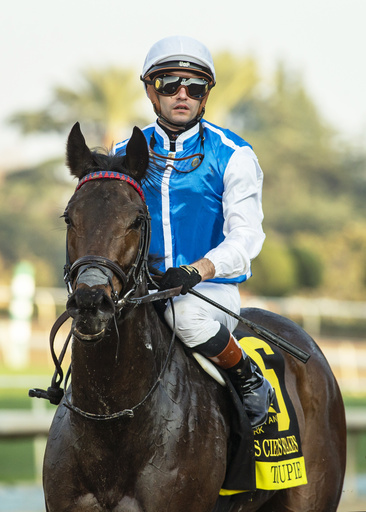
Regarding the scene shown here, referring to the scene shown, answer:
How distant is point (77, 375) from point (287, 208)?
40.8m

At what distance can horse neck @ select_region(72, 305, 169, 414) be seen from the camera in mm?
3439

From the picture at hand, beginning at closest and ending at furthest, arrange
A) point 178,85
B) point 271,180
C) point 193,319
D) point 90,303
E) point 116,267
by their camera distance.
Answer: point 90,303
point 116,267
point 193,319
point 178,85
point 271,180

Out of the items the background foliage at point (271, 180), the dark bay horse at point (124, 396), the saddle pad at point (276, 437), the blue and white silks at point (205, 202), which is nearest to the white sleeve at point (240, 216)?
the blue and white silks at point (205, 202)

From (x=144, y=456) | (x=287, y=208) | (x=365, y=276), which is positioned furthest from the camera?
(x=287, y=208)

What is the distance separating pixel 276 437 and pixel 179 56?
1.98 meters

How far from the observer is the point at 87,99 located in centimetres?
3853

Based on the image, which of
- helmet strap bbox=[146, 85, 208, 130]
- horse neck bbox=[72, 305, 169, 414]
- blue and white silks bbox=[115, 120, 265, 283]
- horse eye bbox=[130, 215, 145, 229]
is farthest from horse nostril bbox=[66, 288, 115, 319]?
helmet strap bbox=[146, 85, 208, 130]

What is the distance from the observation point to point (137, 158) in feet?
11.9

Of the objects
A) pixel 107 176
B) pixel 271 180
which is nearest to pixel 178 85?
pixel 107 176

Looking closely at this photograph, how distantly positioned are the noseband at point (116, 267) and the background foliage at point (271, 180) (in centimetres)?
2622

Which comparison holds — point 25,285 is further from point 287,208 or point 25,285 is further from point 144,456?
point 144,456

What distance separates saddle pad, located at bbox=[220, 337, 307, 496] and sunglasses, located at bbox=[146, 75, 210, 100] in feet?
4.41

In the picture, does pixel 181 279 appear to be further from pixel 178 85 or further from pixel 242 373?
pixel 178 85

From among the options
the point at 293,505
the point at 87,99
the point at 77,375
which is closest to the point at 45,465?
the point at 77,375
